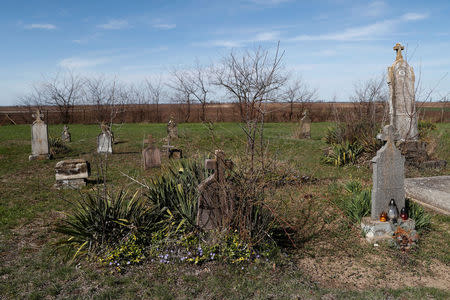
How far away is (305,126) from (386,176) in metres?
11.9

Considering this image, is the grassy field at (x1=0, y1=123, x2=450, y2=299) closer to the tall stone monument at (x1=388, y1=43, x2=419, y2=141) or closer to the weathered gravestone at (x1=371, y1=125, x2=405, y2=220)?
the weathered gravestone at (x1=371, y1=125, x2=405, y2=220)

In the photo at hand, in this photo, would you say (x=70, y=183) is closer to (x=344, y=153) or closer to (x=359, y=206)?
(x=359, y=206)

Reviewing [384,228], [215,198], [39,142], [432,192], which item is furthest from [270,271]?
[39,142]

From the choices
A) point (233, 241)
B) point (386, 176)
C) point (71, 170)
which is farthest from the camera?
point (71, 170)

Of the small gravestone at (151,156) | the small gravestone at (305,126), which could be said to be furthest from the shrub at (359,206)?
the small gravestone at (305,126)

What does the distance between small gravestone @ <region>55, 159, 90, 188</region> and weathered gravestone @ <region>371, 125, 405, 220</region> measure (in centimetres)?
683

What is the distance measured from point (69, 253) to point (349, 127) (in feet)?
31.3

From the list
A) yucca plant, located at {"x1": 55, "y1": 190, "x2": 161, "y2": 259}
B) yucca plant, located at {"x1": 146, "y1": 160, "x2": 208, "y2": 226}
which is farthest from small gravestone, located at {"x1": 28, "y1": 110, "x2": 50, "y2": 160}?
yucca plant, located at {"x1": 55, "y1": 190, "x2": 161, "y2": 259}

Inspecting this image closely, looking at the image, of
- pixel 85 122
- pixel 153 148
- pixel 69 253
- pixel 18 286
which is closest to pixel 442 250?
pixel 69 253

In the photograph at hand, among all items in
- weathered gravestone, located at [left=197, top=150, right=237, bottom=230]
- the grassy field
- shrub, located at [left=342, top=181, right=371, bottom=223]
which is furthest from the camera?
shrub, located at [left=342, top=181, right=371, bottom=223]

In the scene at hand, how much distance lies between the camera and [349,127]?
38.1ft

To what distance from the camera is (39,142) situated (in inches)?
505

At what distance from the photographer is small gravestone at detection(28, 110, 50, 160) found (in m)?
12.7

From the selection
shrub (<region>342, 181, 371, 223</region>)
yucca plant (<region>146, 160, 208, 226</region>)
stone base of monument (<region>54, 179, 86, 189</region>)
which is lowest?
stone base of monument (<region>54, 179, 86, 189</region>)
